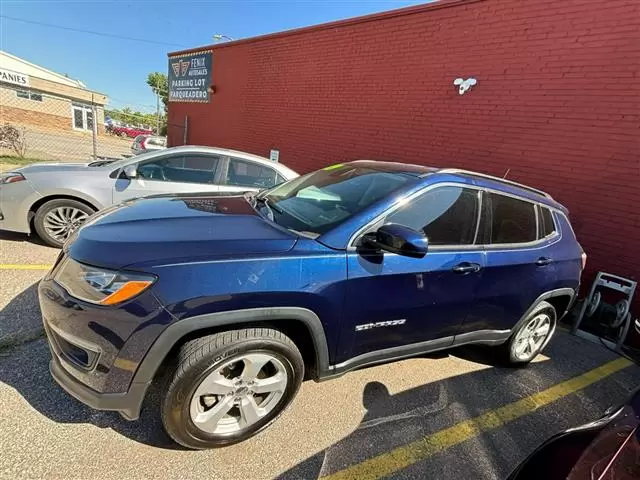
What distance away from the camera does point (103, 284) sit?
6.05 feet

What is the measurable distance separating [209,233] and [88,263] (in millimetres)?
631

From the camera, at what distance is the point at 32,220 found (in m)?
4.30

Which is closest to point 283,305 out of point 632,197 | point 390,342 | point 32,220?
point 390,342

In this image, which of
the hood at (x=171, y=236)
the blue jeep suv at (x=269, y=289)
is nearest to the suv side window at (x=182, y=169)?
the blue jeep suv at (x=269, y=289)

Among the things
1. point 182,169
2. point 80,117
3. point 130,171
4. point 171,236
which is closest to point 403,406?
point 171,236

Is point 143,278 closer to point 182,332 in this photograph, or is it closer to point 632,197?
point 182,332

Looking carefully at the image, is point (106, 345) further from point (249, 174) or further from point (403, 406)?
point (249, 174)

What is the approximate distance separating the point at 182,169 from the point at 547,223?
4162mm

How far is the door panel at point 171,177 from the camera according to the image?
14.6ft

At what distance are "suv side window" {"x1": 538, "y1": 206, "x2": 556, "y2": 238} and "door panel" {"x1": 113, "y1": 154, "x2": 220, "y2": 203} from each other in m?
3.65

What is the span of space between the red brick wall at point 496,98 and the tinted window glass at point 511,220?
102 inches

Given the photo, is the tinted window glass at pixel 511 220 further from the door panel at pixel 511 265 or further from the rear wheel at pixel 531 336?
the rear wheel at pixel 531 336

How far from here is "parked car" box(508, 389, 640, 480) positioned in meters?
1.43

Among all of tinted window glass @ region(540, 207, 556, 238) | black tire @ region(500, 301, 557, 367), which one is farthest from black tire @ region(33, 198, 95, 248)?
tinted window glass @ region(540, 207, 556, 238)
